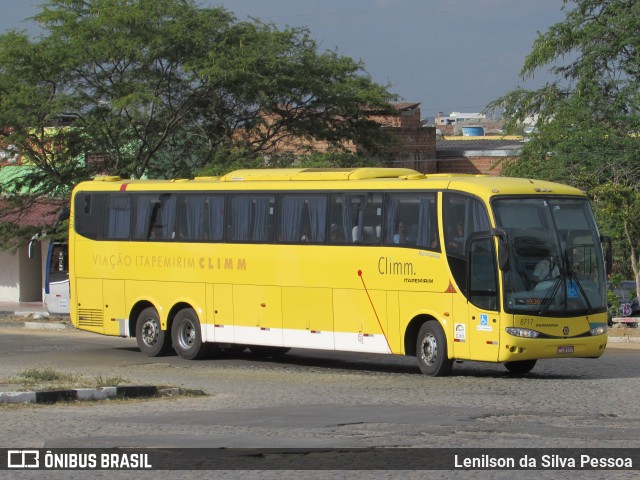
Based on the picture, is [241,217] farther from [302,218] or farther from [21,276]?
[21,276]

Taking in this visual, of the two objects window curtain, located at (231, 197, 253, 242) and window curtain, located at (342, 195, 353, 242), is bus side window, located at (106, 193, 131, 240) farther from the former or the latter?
window curtain, located at (342, 195, 353, 242)

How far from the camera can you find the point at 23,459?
979 cm

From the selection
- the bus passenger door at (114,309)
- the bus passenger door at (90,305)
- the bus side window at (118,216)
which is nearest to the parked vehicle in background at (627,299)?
the bus passenger door at (114,309)

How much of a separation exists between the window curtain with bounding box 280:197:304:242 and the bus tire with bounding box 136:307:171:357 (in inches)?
144

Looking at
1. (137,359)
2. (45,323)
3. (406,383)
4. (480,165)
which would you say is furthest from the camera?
(480,165)

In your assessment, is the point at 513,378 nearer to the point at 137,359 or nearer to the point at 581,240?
the point at 581,240

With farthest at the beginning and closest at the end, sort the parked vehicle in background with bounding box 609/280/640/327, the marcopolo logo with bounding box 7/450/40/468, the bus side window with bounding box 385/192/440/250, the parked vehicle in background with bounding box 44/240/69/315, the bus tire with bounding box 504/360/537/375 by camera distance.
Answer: the parked vehicle in background with bounding box 44/240/69/315 → the parked vehicle in background with bounding box 609/280/640/327 → the bus tire with bounding box 504/360/537/375 → the bus side window with bounding box 385/192/440/250 → the marcopolo logo with bounding box 7/450/40/468

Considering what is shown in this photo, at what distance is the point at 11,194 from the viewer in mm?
33438

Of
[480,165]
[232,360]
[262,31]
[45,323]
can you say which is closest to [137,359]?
[232,360]

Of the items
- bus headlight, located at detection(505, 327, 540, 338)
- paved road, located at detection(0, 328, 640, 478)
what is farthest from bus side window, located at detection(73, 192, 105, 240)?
bus headlight, located at detection(505, 327, 540, 338)

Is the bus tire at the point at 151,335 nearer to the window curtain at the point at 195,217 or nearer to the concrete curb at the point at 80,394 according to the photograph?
the window curtain at the point at 195,217

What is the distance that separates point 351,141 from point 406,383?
70.8 ft

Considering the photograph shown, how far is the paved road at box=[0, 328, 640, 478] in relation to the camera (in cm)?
1123

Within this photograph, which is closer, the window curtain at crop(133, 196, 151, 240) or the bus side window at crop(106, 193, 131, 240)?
the window curtain at crop(133, 196, 151, 240)
